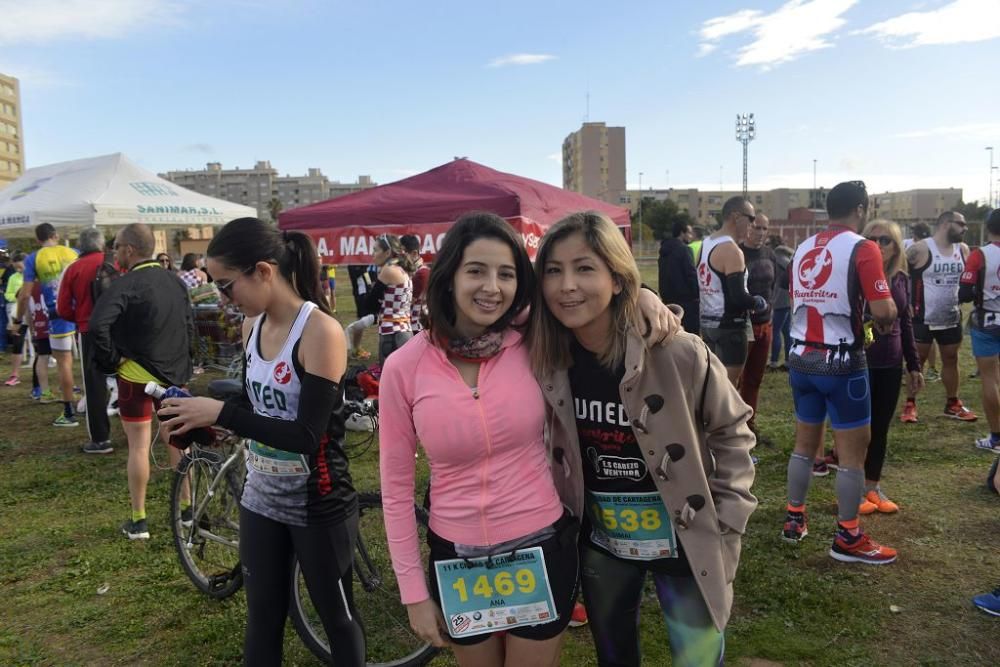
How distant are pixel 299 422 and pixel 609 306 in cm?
105

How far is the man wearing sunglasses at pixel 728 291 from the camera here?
533 cm

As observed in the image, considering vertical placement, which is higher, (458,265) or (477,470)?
(458,265)

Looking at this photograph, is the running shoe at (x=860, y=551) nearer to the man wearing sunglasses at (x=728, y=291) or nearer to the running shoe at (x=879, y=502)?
the running shoe at (x=879, y=502)

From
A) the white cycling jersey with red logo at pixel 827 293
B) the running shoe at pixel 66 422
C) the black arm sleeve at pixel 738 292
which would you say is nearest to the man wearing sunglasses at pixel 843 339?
the white cycling jersey with red logo at pixel 827 293

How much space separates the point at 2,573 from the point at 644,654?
3.99 m

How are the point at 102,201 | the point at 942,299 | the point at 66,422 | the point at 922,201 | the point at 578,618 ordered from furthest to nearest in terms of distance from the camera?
the point at 922,201 → the point at 102,201 → the point at 66,422 → the point at 942,299 → the point at 578,618

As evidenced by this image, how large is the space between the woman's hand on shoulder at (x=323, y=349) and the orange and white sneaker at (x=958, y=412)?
6820 millimetres

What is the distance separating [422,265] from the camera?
7617 millimetres

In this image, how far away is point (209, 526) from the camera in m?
3.63

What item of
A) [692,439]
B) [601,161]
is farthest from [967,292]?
[601,161]

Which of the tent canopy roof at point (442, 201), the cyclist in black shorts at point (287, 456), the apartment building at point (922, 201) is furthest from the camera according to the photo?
the apartment building at point (922, 201)

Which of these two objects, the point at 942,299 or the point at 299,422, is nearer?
the point at 299,422

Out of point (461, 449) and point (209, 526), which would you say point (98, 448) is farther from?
point (461, 449)

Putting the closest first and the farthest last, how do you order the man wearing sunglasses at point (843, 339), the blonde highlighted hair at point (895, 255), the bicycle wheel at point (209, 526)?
the bicycle wheel at point (209, 526) < the man wearing sunglasses at point (843, 339) < the blonde highlighted hair at point (895, 255)
